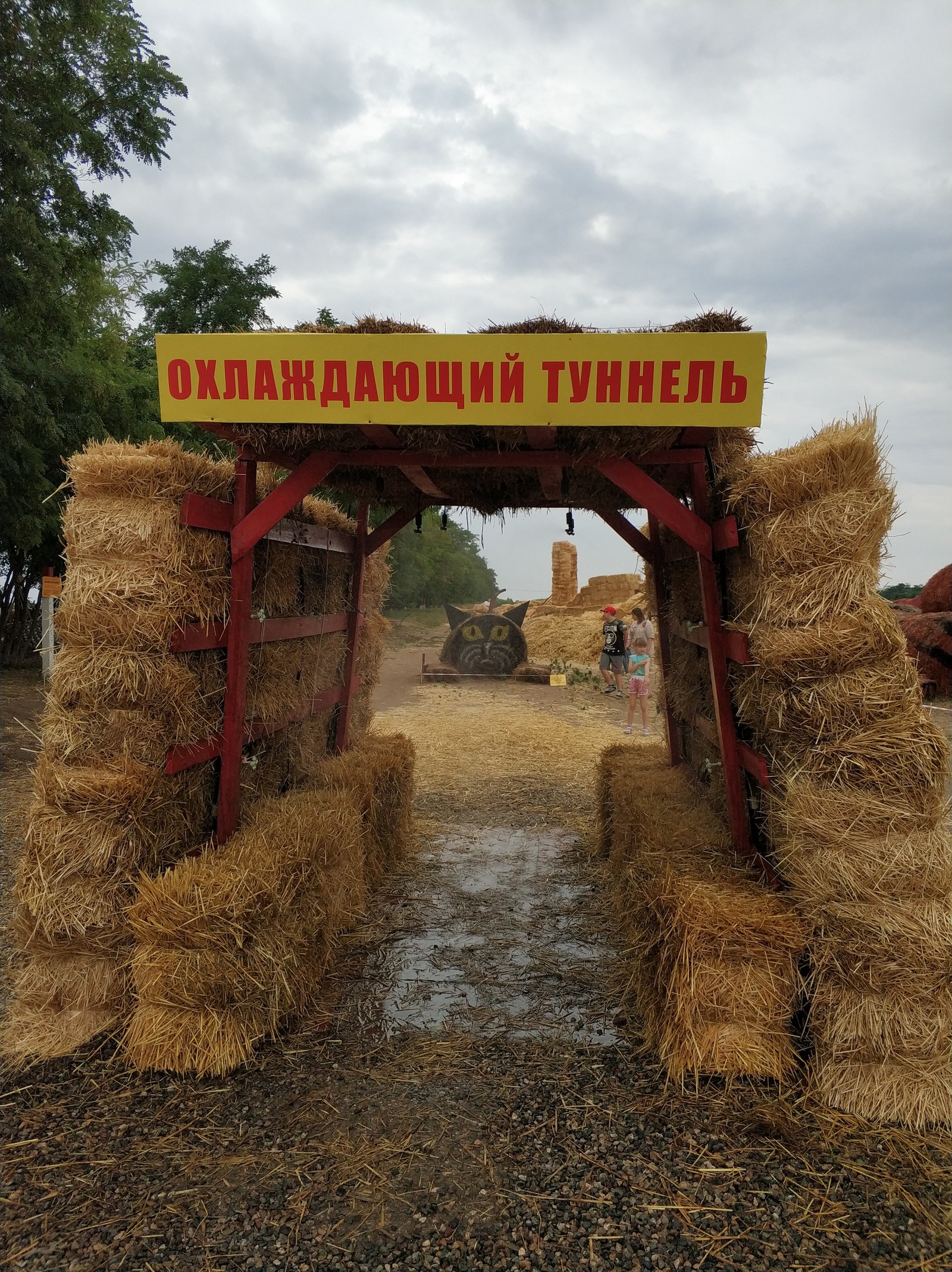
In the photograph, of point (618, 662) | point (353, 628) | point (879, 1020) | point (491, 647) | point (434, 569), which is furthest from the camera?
point (434, 569)

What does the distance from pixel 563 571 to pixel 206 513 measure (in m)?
27.0

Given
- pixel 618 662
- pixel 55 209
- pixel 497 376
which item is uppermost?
pixel 55 209

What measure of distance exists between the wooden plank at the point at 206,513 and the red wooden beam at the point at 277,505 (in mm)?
69

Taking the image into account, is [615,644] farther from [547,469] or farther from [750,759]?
[750,759]

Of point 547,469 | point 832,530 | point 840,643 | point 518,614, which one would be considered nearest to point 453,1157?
point 840,643

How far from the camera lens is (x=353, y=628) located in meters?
7.44

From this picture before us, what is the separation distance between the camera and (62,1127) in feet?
10.7

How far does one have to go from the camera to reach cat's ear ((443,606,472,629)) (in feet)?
74.1

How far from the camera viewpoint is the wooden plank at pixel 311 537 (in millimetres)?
5398

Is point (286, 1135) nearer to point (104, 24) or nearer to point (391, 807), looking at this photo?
point (391, 807)

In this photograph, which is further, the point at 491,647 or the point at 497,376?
the point at 491,647

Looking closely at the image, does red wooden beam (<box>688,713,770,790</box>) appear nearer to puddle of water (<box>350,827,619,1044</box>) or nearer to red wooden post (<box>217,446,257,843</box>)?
puddle of water (<box>350,827,619,1044</box>)

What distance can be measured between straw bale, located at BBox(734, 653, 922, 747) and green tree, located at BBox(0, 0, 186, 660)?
1158 cm

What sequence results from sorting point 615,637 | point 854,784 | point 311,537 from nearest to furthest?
1. point 854,784
2. point 311,537
3. point 615,637
